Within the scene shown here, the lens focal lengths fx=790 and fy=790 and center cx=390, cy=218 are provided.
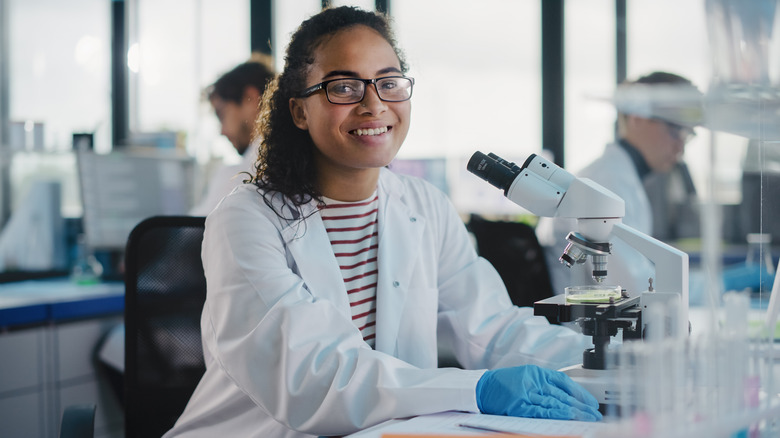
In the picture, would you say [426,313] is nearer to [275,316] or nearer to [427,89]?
[275,316]

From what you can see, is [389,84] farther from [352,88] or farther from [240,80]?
[240,80]

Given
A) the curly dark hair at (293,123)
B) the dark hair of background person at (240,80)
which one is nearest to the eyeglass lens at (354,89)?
the curly dark hair at (293,123)

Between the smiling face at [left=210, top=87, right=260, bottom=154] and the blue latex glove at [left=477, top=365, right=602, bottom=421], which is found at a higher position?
the smiling face at [left=210, top=87, right=260, bottom=154]

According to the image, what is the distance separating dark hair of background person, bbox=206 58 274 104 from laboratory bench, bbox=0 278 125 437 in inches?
33.4

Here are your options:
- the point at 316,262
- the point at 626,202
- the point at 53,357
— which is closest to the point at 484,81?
the point at 626,202

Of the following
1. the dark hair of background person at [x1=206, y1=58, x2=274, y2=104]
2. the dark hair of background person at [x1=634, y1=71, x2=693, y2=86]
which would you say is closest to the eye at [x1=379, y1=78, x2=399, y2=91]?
the dark hair of background person at [x1=634, y1=71, x2=693, y2=86]

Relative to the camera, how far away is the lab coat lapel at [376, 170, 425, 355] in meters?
1.53

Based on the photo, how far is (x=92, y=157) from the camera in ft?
11.1

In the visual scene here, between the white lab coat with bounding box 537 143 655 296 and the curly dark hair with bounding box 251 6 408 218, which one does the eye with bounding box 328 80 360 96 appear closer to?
→ the curly dark hair with bounding box 251 6 408 218

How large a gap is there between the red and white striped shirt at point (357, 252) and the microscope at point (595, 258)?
1.34 ft

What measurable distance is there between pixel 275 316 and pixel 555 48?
377 cm

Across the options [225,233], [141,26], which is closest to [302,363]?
[225,233]

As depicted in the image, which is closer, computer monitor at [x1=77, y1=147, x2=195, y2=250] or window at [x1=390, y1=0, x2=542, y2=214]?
computer monitor at [x1=77, y1=147, x2=195, y2=250]

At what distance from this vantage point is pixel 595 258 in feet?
3.92
